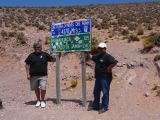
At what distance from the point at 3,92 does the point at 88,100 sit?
12.5 ft

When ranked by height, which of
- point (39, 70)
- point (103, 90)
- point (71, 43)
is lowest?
point (103, 90)

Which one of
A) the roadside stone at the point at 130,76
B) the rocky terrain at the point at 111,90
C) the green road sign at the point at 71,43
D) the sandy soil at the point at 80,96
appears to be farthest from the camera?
the roadside stone at the point at 130,76

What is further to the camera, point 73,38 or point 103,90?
point 73,38

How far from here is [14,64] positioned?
24.4m

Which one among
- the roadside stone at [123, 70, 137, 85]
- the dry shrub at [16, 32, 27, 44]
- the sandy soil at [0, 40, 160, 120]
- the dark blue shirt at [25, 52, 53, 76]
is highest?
the dark blue shirt at [25, 52, 53, 76]

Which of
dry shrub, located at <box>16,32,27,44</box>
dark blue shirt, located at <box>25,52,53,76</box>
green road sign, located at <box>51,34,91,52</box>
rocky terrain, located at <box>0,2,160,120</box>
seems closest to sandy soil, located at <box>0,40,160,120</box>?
rocky terrain, located at <box>0,2,160,120</box>

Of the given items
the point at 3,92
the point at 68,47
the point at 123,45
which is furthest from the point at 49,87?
the point at 123,45

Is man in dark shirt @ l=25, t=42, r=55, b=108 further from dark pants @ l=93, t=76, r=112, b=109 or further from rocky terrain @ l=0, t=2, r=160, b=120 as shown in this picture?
dark pants @ l=93, t=76, r=112, b=109

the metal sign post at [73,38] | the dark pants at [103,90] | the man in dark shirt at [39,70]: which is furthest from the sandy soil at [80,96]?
the metal sign post at [73,38]

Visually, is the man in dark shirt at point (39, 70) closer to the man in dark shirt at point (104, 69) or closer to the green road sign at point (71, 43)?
the green road sign at point (71, 43)

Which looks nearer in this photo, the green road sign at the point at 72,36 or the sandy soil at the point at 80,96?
the sandy soil at the point at 80,96

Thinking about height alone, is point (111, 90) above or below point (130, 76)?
below

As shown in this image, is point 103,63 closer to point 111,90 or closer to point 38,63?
point 38,63

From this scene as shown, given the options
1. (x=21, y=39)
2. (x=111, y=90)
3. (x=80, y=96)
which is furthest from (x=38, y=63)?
(x=21, y=39)
